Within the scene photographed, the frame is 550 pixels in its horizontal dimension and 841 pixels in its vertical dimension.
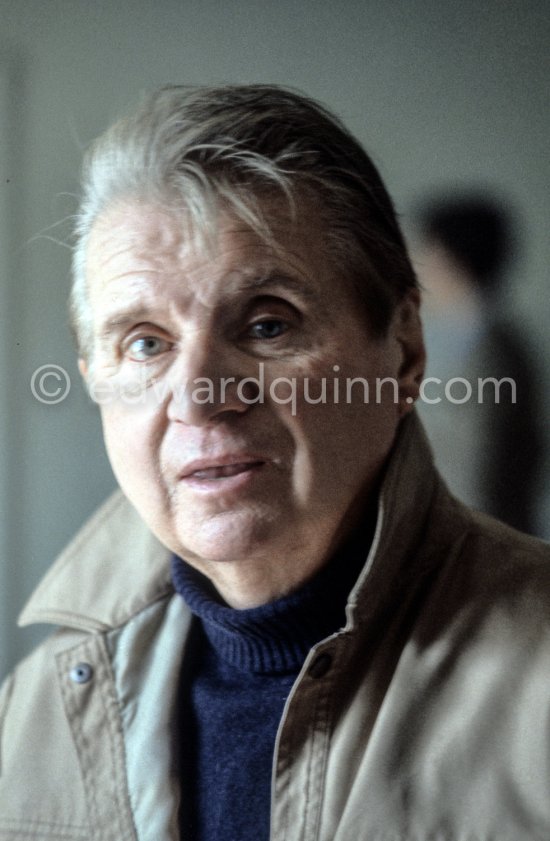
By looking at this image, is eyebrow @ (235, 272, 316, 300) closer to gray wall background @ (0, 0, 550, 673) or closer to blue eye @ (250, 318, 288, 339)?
blue eye @ (250, 318, 288, 339)

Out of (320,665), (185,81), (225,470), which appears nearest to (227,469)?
(225,470)

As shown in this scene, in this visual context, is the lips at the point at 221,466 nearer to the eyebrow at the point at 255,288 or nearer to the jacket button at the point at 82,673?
the eyebrow at the point at 255,288

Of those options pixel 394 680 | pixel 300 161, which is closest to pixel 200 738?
pixel 394 680

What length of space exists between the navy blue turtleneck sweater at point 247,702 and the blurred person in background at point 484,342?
0.21 m

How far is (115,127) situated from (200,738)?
2.47ft

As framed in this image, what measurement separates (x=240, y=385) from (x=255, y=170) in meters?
0.24

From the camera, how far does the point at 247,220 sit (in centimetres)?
90

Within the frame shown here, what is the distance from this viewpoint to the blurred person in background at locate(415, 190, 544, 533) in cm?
102

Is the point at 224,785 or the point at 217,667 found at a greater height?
the point at 217,667

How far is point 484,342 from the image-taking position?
1.04 meters

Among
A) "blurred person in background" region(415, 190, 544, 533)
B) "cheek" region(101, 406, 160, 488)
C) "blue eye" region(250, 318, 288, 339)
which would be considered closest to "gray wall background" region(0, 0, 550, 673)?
"blurred person in background" region(415, 190, 544, 533)

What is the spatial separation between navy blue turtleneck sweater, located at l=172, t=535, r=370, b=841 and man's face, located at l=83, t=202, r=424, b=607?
48 millimetres

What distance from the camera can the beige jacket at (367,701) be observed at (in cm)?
85

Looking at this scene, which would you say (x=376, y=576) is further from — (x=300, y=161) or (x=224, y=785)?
(x=300, y=161)
